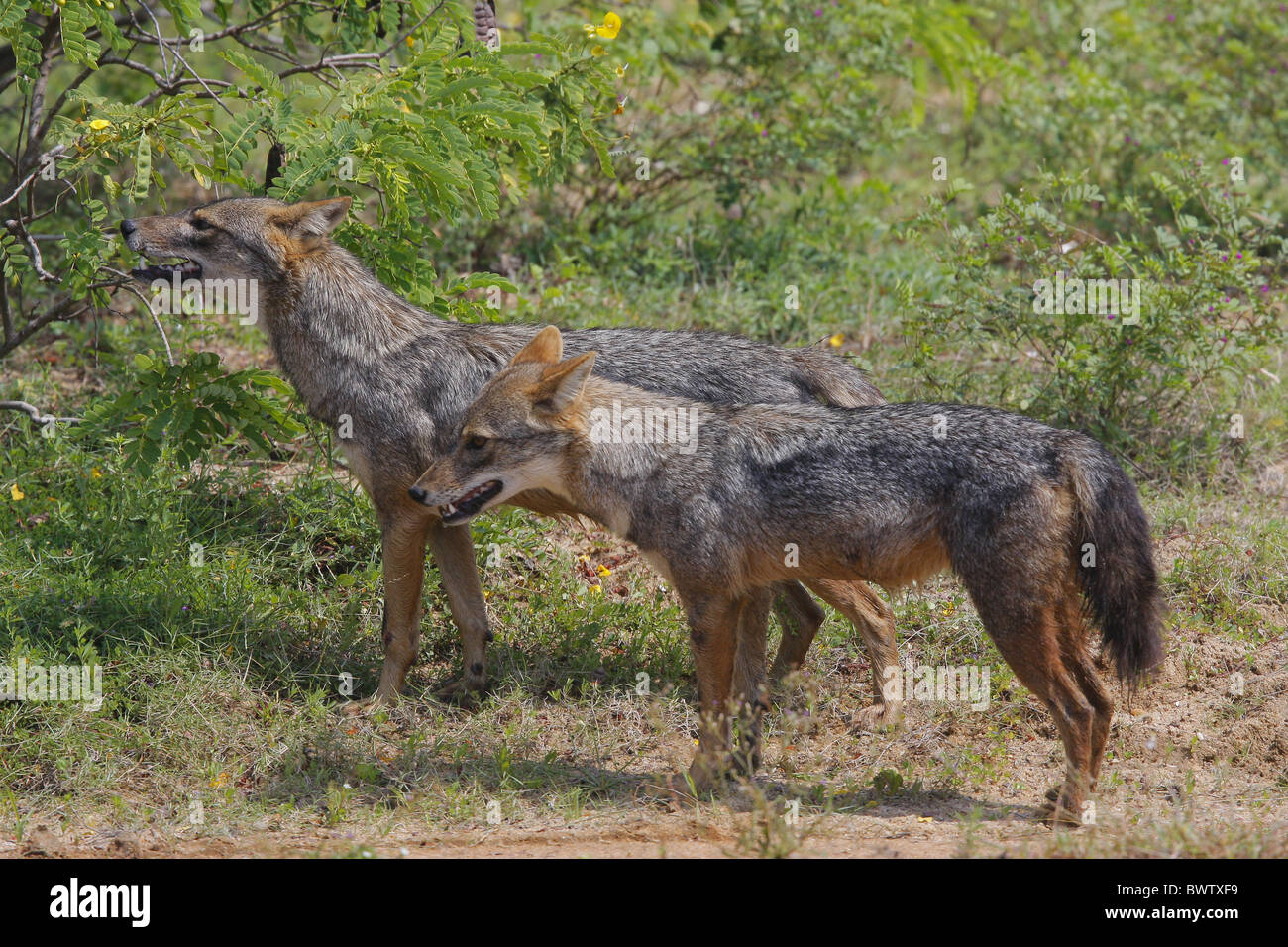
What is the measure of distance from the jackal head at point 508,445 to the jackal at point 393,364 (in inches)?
24.0

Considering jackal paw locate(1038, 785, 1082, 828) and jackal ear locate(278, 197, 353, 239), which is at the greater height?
jackal ear locate(278, 197, 353, 239)

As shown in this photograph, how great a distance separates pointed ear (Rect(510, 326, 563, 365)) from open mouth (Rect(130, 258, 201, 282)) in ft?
6.36

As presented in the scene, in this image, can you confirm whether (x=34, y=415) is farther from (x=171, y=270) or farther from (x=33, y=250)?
(x=171, y=270)

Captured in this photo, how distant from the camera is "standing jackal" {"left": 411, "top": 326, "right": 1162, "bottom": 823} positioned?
240 inches

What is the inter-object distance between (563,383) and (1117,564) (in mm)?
2656

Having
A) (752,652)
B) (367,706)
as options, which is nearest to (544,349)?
(752,652)

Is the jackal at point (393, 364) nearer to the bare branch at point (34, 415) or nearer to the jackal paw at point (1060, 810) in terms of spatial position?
the jackal paw at point (1060, 810)

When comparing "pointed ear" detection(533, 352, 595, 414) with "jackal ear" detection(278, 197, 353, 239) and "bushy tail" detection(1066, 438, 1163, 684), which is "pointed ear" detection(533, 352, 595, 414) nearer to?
"jackal ear" detection(278, 197, 353, 239)

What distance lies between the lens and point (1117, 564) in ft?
20.0

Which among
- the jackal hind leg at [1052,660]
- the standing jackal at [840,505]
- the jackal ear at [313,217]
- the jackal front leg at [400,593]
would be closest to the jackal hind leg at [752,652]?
the standing jackal at [840,505]

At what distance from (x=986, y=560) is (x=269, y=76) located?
4.77 metres

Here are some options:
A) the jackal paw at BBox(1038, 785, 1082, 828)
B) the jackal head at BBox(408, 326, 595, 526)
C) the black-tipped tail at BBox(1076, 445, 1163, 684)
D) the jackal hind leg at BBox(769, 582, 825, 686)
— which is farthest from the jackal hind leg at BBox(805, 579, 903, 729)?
the jackal head at BBox(408, 326, 595, 526)

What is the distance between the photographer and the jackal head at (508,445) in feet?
21.9

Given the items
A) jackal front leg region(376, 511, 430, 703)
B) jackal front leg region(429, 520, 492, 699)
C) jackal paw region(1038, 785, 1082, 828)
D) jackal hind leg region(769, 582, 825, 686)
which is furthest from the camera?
jackal hind leg region(769, 582, 825, 686)
